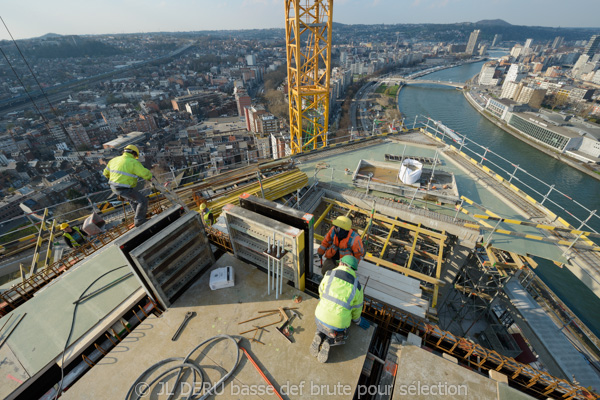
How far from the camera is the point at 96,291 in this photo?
21.2ft

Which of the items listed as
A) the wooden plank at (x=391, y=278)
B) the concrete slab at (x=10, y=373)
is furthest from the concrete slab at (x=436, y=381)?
the concrete slab at (x=10, y=373)

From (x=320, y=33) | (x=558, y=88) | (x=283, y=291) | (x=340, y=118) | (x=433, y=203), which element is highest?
(x=320, y=33)

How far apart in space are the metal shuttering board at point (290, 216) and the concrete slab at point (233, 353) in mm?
1180

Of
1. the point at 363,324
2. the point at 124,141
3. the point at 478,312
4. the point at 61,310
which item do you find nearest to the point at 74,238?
the point at 61,310

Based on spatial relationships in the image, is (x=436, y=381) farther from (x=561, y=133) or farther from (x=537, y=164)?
(x=561, y=133)

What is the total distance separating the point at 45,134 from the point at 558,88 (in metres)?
168

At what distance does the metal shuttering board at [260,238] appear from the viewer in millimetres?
5719

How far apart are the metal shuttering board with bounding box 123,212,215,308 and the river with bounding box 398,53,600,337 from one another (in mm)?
34552

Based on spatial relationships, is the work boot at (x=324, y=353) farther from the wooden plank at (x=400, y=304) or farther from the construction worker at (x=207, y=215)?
the construction worker at (x=207, y=215)

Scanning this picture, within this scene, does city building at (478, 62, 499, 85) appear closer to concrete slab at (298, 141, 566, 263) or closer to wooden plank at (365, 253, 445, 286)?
concrete slab at (298, 141, 566, 263)

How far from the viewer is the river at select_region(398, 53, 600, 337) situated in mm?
26516

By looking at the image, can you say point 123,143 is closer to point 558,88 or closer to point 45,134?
point 45,134

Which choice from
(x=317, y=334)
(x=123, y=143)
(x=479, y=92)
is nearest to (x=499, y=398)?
(x=317, y=334)

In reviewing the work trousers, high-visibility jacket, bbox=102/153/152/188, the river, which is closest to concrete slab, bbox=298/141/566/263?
the work trousers
